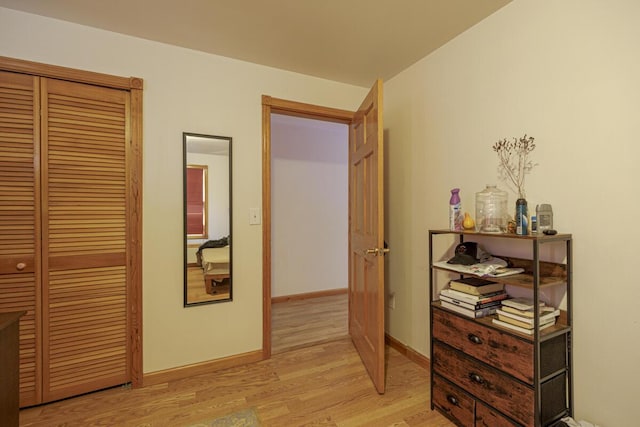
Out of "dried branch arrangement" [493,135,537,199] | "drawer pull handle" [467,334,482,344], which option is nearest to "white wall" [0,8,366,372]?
"drawer pull handle" [467,334,482,344]

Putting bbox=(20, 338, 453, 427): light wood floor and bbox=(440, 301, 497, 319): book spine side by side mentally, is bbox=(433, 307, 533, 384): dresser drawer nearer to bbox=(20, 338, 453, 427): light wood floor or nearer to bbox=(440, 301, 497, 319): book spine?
bbox=(440, 301, 497, 319): book spine

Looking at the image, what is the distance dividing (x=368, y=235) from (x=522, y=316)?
104 centimetres

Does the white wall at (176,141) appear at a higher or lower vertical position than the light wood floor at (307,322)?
higher

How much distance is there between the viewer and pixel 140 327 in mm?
2004

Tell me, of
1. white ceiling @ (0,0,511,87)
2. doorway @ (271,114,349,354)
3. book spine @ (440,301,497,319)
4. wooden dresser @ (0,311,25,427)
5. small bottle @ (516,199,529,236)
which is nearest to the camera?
wooden dresser @ (0,311,25,427)

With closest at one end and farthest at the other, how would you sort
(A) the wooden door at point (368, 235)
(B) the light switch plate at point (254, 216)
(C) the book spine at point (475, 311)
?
(C) the book spine at point (475, 311), (A) the wooden door at point (368, 235), (B) the light switch plate at point (254, 216)

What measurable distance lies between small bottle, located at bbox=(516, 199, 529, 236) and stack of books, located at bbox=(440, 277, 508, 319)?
0.38 m

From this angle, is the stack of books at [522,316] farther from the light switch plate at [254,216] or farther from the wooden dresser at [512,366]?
the light switch plate at [254,216]

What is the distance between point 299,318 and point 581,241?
8.73 ft

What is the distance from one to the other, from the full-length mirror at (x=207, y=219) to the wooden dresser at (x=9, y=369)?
0.92 m

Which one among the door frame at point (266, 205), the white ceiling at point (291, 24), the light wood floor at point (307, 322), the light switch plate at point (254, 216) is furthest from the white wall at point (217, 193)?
the light wood floor at point (307, 322)

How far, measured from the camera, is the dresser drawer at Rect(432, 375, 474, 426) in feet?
5.10

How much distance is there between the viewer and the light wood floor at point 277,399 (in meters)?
1.68

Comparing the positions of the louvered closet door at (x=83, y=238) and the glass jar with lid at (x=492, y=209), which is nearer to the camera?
the glass jar with lid at (x=492, y=209)
